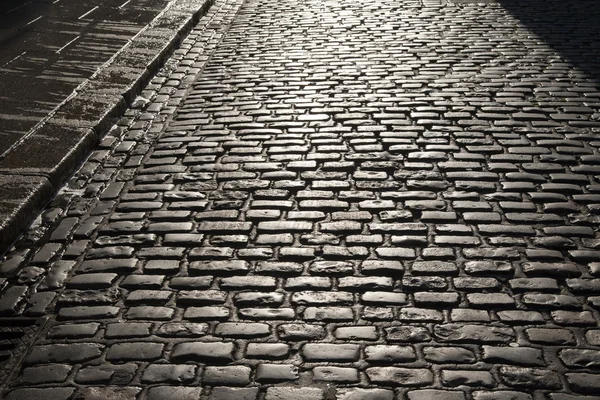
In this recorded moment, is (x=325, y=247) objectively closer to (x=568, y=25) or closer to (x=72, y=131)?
(x=72, y=131)

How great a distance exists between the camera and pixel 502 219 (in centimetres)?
474

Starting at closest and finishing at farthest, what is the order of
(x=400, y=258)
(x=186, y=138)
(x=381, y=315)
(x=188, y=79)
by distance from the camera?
1. (x=381, y=315)
2. (x=400, y=258)
3. (x=186, y=138)
4. (x=188, y=79)

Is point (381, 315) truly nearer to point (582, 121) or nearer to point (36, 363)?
point (36, 363)

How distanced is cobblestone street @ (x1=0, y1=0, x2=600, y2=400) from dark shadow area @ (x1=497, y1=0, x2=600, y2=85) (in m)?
0.54

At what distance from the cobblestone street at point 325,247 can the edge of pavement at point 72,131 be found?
113 mm

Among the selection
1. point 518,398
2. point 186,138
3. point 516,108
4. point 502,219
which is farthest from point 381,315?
point 516,108

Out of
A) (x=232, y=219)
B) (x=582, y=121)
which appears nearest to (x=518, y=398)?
(x=232, y=219)

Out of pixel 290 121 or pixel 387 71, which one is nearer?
pixel 290 121

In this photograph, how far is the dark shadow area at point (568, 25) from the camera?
821 centimetres

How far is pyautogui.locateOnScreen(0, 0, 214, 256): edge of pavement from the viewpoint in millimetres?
4871

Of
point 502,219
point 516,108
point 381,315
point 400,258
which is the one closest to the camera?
point 381,315

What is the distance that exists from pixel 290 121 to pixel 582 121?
2206 millimetres

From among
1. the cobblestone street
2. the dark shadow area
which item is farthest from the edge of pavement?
the dark shadow area

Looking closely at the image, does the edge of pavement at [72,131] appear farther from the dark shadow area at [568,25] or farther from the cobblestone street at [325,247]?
the dark shadow area at [568,25]
